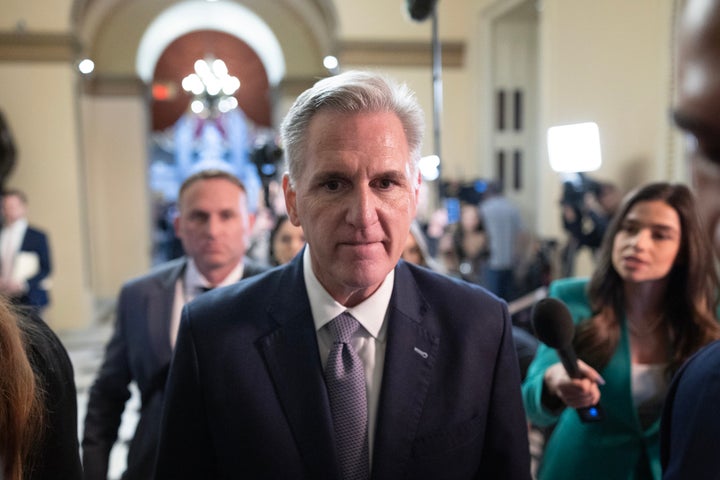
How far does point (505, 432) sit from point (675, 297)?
40.2 inches

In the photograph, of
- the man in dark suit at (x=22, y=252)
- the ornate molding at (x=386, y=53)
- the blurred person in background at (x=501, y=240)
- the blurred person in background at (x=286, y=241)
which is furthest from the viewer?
the ornate molding at (x=386, y=53)

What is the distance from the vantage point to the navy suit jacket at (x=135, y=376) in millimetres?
1761

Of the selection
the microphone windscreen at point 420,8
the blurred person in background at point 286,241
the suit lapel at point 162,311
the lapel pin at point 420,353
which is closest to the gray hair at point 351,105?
the lapel pin at point 420,353

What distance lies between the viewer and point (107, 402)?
188 cm

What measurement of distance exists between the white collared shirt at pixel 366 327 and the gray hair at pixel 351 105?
0.77 ft

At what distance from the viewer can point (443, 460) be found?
118 centimetres

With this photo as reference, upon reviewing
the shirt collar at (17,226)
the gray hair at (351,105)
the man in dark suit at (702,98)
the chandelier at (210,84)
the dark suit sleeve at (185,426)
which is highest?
the chandelier at (210,84)

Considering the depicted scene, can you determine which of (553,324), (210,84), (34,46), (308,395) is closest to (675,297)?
(553,324)

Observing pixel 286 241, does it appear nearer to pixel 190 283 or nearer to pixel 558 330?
pixel 190 283

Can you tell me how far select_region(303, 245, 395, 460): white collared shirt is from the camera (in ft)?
3.95

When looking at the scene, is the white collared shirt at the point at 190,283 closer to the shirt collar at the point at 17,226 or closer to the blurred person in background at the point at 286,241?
the blurred person in background at the point at 286,241

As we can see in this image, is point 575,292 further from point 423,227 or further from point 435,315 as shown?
point 423,227

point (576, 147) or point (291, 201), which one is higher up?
point (576, 147)

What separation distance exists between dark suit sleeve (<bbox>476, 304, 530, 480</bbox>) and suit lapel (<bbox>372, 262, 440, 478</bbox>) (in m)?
0.15
